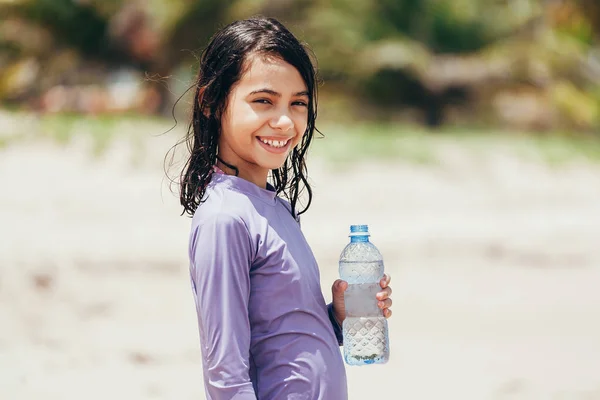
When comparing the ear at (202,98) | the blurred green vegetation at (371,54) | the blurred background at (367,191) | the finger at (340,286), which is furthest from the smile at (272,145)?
Result: the blurred green vegetation at (371,54)

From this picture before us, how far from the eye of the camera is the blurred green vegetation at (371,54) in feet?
54.7

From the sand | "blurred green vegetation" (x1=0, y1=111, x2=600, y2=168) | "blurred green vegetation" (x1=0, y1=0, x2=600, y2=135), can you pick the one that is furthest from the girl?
"blurred green vegetation" (x1=0, y1=0, x2=600, y2=135)

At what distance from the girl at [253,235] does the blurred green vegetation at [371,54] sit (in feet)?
45.7

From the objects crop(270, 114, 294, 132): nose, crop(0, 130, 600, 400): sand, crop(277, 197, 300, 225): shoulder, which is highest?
crop(0, 130, 600, 400): sand

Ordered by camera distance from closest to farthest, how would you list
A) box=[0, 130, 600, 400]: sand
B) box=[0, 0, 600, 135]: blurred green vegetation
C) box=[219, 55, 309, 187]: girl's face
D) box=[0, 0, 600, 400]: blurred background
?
box=[219, 55, 309, 187]: girl's face < box=[0, 130, 600, 400]: sand < box=[0, 0, 600, 400]: blurred background < box=[0, 0, 600, 135]: blurred green vegetation

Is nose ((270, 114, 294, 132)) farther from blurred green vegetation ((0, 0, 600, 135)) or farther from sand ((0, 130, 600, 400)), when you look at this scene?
blurred green vegetation ((0, 0, 600, 135))

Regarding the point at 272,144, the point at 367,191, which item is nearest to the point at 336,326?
the point at 272,144

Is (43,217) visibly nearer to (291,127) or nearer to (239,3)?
(239,3)

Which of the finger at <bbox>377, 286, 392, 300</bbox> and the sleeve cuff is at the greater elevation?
the finger at <bbox>377, 286, 392, 300</bbox>

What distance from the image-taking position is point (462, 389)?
5.68 m

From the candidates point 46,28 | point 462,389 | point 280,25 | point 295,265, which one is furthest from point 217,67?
point 46,28

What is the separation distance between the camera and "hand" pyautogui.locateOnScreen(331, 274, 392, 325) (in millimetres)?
2154

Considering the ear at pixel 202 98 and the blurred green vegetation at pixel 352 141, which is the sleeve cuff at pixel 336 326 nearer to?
the ear at pixel 202 98

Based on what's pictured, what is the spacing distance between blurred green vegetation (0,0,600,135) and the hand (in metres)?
13.9
